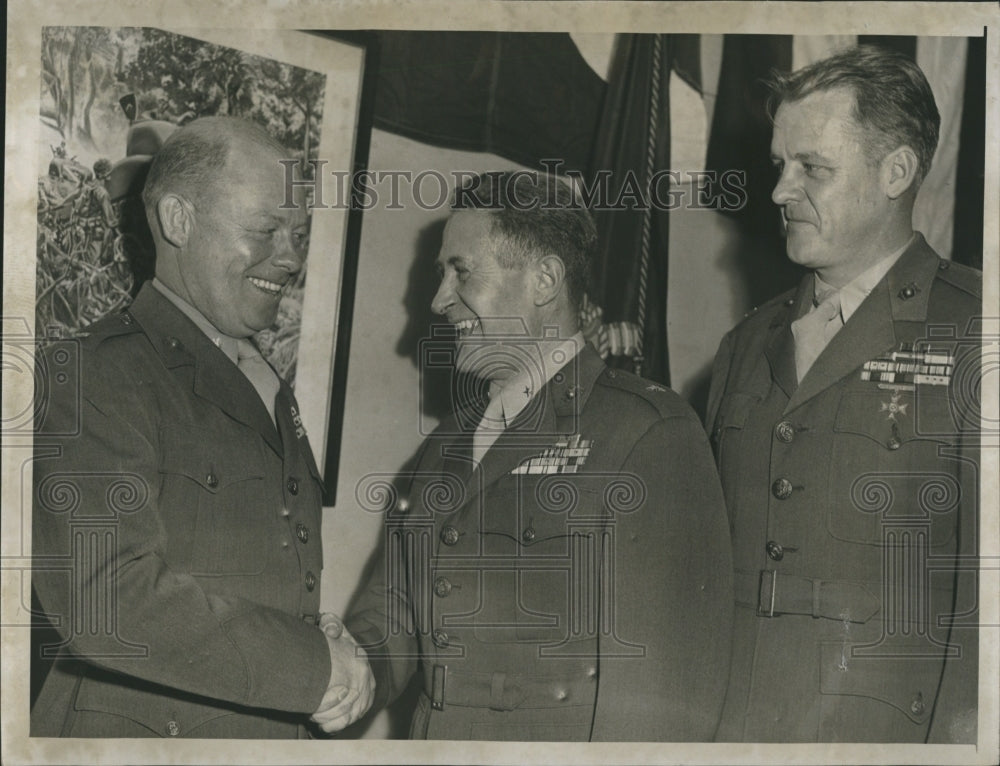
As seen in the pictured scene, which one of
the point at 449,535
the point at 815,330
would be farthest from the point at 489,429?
the point at 815,330

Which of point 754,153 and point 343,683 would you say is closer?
point 343,683

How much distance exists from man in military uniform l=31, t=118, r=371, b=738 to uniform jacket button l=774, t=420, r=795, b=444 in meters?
1.22

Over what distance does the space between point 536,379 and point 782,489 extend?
27.1 inches

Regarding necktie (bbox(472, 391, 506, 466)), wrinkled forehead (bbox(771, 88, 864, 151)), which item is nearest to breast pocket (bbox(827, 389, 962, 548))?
wrinkled forehead (bbox(771, 88, 864, 151))

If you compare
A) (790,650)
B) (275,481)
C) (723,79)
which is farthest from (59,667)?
(723,79)

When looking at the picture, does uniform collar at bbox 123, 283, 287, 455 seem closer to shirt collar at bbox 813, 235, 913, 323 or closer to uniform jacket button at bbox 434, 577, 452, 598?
uniform jacket button at bbox 434, 577, 452, 598

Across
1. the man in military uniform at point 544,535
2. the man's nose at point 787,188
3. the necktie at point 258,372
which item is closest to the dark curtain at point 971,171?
the man's nose at point 787,188

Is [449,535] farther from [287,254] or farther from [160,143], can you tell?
[160,143]

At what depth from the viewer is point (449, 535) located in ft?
11.2

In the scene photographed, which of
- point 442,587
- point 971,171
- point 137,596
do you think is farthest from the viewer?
point 971,171

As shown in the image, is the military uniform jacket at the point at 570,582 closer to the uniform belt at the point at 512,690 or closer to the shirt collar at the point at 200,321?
the uniform belt at the point at 512,690

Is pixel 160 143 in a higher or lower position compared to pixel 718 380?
higher

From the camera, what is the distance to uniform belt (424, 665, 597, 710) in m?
3.35

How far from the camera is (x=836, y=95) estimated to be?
3.44 metres
